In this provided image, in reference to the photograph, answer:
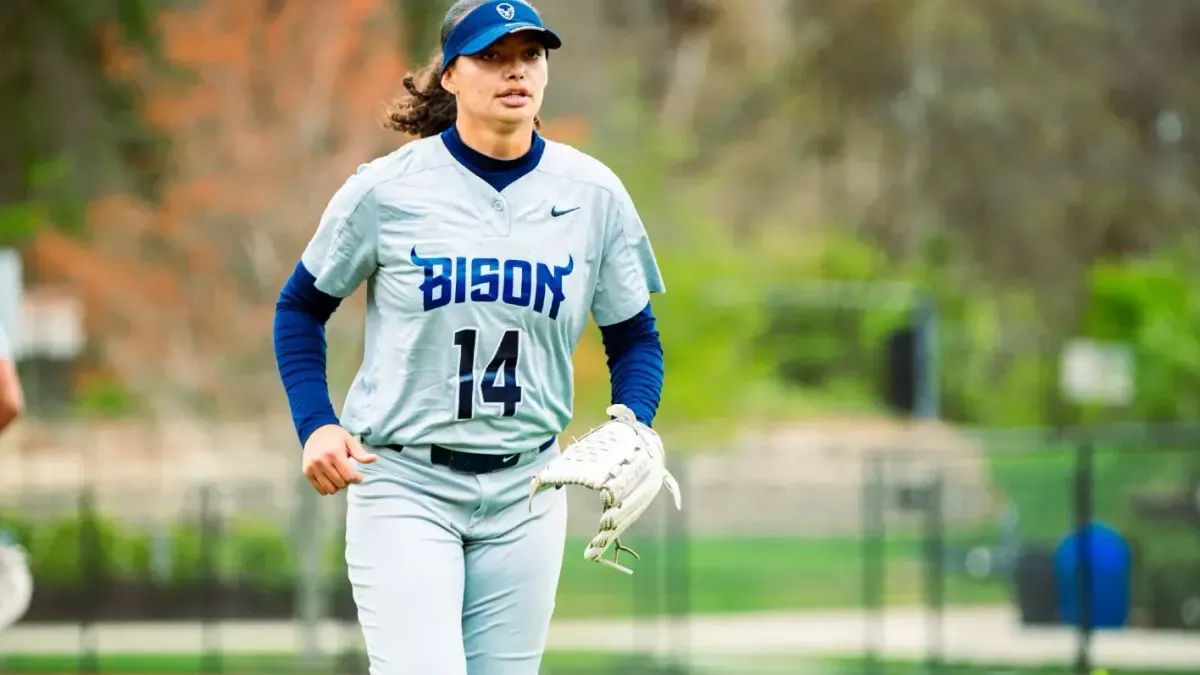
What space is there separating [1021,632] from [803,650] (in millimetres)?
1985

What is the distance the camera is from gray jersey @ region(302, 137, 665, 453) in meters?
3.77

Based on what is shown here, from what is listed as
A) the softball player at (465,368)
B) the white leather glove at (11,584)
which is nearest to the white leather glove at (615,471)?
the softball player at (465,368)

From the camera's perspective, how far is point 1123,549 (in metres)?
13.1

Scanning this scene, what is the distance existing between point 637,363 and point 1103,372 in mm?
27500

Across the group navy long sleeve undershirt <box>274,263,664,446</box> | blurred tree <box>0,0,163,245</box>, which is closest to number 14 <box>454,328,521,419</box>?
navy long sleeve undershirt <box>274,263,664,446</box>

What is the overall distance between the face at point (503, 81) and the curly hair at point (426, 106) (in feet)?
0.87

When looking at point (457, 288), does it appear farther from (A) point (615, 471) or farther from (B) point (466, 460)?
(A) point (615, 471)

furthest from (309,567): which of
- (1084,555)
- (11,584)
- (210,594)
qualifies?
(11,584)

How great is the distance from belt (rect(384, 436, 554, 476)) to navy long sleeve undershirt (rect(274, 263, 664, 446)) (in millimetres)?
196

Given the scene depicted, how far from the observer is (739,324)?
127ft

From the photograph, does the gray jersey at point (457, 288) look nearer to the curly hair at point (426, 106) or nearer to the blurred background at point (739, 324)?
the curly hair at point (426, 106)

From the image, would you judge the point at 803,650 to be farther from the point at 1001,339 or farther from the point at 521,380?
the point at 1001,339

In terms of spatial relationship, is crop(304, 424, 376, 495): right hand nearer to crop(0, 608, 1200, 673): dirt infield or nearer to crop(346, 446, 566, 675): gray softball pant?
crop(346, 446, 566, 675): gray softball pant

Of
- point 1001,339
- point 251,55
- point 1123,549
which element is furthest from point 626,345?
point 1001,339
